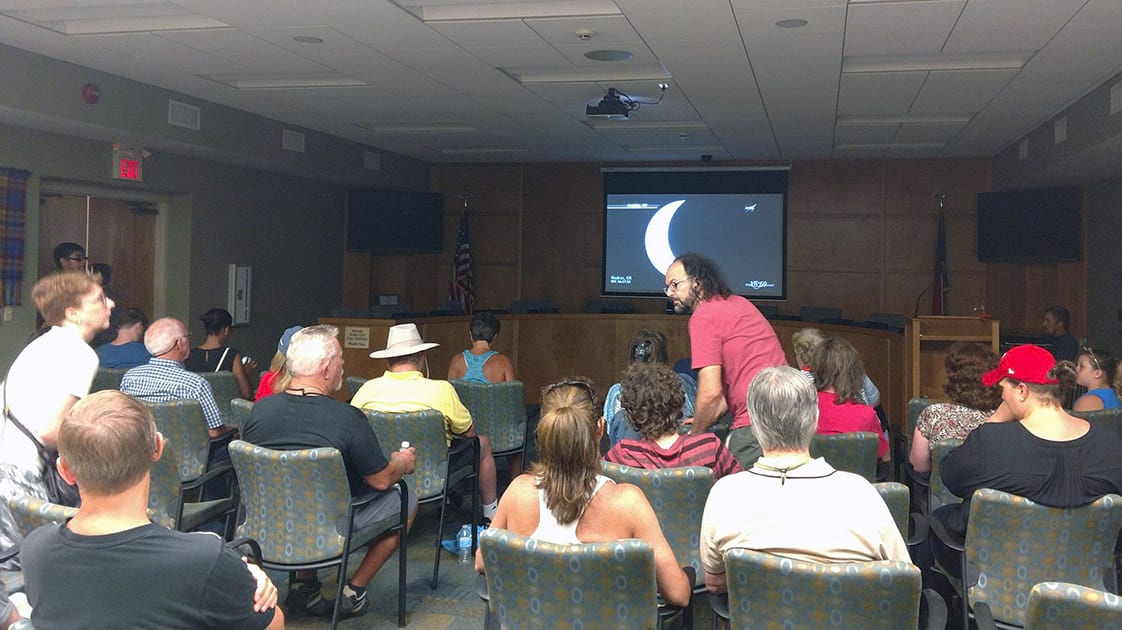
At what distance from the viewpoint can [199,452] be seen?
4.06 m

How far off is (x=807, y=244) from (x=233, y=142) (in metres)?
6.60

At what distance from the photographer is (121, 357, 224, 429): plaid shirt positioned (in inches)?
165

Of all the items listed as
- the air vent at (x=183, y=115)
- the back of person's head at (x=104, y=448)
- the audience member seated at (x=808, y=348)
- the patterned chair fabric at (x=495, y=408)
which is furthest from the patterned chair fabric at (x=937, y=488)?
the air vent at (x=183, y=115)

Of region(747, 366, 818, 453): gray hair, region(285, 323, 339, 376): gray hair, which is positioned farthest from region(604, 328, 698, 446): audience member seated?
region(747, 366, 818, 453): gray hair

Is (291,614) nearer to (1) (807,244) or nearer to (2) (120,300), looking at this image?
(2) (120,300)

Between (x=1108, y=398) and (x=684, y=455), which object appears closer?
(x=684, y=455)

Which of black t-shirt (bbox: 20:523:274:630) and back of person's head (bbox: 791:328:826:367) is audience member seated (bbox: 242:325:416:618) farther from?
back of person's head (bbox: 791:328:826:367)

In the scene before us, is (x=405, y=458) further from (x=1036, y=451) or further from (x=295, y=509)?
(x=1036, y=451)

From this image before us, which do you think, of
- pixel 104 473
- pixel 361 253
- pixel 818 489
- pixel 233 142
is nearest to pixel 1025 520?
pixel 818 489

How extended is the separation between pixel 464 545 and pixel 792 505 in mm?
2596

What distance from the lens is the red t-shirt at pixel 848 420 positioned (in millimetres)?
3664

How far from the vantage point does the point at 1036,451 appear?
8.79ft

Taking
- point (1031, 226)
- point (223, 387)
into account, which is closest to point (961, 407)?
point (223, 387)

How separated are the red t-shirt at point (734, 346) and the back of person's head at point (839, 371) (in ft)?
0.67
